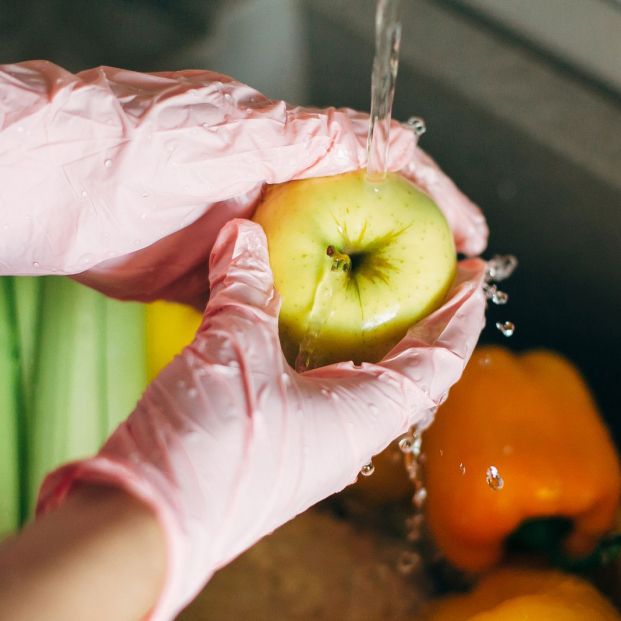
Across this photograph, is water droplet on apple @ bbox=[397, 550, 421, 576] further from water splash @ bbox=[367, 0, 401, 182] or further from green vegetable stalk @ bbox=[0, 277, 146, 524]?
water splash @ bbox=[367, 0, 401, 182]

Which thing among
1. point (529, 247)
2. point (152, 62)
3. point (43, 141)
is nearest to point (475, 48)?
point (529, 247)

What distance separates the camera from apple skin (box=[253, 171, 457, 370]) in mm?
585

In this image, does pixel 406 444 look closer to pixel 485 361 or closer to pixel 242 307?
pixel 485 361

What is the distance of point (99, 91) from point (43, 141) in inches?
2.4

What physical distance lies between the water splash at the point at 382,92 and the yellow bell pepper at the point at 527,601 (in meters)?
0.45

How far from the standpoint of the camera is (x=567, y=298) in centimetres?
93

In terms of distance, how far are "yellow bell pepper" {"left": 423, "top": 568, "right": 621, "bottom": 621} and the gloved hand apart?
0.26m

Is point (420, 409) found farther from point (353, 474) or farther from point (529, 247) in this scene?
point (529, 247)

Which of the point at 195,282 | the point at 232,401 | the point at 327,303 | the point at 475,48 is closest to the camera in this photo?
the point at 232,401

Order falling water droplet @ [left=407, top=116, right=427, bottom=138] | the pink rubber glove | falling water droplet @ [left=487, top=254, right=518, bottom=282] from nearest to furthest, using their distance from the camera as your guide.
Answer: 1. the pink rubber glove
2. falling water droplet @ [left=407, top=116, right=427, bottom=138]
3. falling water droplet @ [left=487, top=254, right=518, bottom=282]

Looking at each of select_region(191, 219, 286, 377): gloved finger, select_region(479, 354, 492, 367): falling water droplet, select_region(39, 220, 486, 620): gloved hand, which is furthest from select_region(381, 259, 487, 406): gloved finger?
select_region(479, 354, 492, 367): falling water droplet

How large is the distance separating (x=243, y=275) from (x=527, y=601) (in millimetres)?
446

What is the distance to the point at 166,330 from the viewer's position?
32.9 inches

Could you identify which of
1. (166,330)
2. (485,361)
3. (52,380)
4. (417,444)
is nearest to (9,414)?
(52,380)
